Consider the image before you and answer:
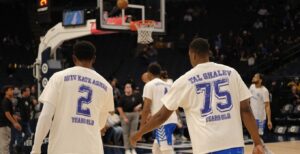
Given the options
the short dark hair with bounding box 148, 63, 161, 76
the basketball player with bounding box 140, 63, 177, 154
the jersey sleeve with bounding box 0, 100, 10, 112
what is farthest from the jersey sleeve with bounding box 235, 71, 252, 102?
the jersey sleeve with bounding box 0, 100, 10, 112

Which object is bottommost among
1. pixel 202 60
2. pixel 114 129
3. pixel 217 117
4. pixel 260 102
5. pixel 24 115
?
pixel 114 129

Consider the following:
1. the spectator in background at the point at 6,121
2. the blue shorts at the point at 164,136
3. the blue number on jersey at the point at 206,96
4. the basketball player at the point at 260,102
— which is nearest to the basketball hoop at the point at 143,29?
the basketball player at the point at 260,102

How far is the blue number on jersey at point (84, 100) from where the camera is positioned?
4.97m

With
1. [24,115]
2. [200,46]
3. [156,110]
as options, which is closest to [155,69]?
[156,110]

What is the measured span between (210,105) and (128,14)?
970 centimetres

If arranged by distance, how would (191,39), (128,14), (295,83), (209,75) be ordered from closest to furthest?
(209,75) < (128,14) < (295,83) < (191,39)

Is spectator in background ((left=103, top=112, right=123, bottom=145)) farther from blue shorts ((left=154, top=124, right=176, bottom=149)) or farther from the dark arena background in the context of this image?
blue shorts ((left=154, top=124, right=176, bottom=149))

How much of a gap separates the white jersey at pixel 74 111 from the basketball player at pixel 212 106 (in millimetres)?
674

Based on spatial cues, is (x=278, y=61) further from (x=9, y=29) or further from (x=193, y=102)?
(x=193, y=102)

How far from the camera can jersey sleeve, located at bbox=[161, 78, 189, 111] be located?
4719 millimetres

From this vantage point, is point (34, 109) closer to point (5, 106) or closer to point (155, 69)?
point (5, 106)

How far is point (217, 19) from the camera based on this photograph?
29.0m

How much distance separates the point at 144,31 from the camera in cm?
1276

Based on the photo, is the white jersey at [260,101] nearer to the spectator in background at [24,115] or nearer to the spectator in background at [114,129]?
the spectator in background at [114,129]
